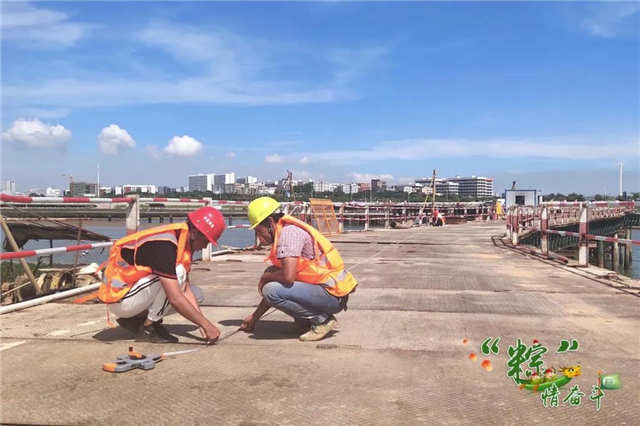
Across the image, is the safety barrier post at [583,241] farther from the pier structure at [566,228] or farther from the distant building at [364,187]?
the distant building at [364,187]

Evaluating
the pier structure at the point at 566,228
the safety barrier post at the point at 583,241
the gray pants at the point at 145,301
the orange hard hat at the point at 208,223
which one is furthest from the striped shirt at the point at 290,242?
the safety barrier post at the point at 583,241

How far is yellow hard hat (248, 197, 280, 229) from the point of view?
4.51 m

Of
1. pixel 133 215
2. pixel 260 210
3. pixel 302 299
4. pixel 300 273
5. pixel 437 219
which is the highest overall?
pixel 260 210

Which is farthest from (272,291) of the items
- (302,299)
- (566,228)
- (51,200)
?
(566,228)

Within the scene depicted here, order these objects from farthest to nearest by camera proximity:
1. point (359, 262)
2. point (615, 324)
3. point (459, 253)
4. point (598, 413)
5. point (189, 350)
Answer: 1. point (459, 253)
2. point (359, 262)
3. point (615, 324)
4. point (189, 350)
5. point (598, 413)

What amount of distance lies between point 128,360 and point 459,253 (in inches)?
446

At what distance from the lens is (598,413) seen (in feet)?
10.1

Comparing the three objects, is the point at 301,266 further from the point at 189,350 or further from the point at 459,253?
the point at 459,253

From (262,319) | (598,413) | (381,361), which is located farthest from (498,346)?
(262,319)

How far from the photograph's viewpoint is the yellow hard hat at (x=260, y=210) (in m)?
4.51

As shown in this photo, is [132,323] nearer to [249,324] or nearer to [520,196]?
[249,324]

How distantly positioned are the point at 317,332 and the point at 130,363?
1.53 metres

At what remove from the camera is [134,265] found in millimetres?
4410

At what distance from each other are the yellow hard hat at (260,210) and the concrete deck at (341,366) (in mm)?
994
